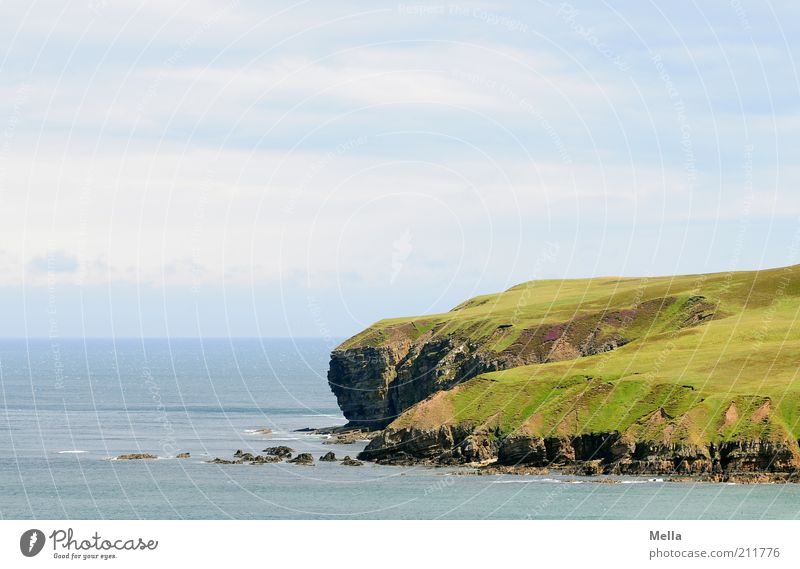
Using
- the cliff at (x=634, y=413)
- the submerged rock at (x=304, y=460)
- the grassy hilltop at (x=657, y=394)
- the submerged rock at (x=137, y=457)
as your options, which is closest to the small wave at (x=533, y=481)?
the cliff at (x=634, y=413)

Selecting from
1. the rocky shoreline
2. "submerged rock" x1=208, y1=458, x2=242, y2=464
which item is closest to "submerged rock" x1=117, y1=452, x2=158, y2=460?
"submerged rock" x1=208, y1=458, x2=242, y2=464

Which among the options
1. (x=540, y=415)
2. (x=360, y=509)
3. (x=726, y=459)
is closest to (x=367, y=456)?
(x=540, y=415)

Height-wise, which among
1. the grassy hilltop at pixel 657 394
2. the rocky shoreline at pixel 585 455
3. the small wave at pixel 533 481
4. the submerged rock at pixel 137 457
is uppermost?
the grassy hilltop at pixel 657 394

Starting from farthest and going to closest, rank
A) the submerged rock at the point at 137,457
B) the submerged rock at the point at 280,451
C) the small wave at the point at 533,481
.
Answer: the submerged rock at the point at 280,451 → the submerged rock at the point at 137,457 → the small wave at the point at 533,481

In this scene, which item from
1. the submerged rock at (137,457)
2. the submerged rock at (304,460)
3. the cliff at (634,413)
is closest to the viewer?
the cliff at (634,413)

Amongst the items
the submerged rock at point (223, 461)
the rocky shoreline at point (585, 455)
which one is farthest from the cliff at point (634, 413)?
the submerged rock at point (223, 461)

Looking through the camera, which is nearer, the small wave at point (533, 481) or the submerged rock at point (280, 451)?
the small wave at point (533, 481)

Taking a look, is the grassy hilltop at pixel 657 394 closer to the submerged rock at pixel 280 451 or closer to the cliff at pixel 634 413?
the cliff at pixel 634 413

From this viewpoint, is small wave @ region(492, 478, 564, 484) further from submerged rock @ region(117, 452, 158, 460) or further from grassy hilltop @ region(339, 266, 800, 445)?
submerged rock @ region(117, 452, 158, 460)

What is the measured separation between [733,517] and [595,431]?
3557 centimetres

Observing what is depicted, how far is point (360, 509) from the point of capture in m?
134

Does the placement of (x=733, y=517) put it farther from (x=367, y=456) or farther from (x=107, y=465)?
(x=107, y=465)

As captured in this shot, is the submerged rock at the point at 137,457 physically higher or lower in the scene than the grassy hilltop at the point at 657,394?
lower

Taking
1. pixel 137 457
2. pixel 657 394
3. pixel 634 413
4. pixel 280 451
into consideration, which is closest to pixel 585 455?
pixel 634 413
